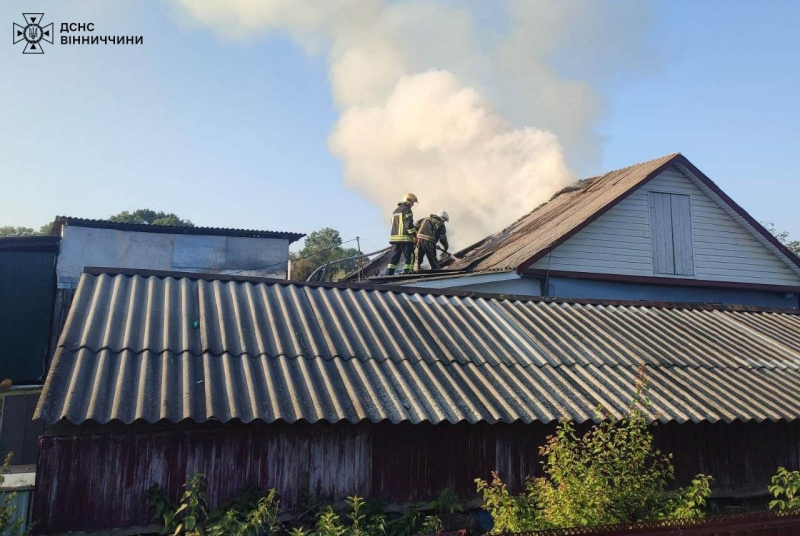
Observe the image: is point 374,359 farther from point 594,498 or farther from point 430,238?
point 430,238

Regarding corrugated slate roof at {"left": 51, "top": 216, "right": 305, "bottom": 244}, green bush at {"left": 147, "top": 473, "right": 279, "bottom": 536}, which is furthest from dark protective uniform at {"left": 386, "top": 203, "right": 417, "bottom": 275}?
green bush at {"left": 147, "top": 473, "right": 279, "bottom": 536}

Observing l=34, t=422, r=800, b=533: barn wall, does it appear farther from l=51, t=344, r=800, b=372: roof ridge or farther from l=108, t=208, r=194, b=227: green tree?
l=108, t=208, r=194, b=227: green tree

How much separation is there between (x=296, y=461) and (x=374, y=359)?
150 cm

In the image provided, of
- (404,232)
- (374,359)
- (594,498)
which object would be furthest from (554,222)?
(594,498)

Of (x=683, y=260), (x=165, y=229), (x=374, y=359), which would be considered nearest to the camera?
(x=374, y=359)

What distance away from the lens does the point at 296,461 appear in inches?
281

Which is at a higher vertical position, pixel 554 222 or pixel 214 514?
pixel 554 222

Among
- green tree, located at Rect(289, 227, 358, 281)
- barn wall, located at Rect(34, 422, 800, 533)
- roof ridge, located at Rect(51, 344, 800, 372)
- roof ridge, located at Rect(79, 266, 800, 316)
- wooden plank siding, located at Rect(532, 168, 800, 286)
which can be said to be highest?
green tree, located at Rect(289, 227, 358, 281)

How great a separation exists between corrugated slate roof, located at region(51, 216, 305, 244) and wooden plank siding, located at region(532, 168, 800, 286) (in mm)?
10692

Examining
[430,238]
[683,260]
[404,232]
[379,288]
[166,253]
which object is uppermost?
[166,253]

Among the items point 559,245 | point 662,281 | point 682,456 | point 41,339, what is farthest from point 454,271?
point 41,339

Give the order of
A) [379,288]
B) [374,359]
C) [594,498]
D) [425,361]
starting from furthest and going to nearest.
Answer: [379,288], [425,361], [374,359], [594,498]

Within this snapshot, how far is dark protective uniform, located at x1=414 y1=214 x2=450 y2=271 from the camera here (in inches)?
705

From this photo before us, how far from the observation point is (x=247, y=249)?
75.9ft
